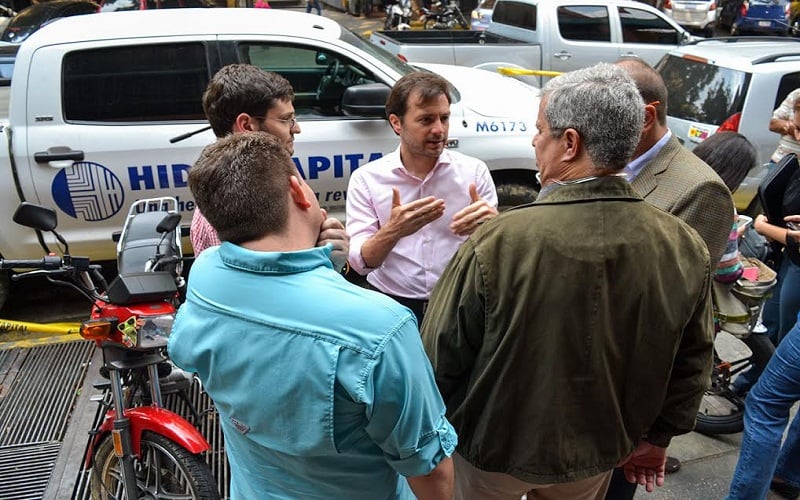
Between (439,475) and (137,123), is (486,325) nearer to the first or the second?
(439,475)

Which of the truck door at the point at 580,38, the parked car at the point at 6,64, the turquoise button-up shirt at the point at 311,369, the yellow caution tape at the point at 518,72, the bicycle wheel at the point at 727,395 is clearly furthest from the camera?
the truck door at the point at 580,38

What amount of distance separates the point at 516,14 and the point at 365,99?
21.7ft

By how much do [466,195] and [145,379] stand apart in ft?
5.11

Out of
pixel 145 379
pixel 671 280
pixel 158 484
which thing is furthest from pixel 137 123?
pixel 671 280

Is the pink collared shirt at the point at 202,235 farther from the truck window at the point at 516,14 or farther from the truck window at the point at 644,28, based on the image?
the truck window at the point at 644,28

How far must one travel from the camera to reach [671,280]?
1.77 meters

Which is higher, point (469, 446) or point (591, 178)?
point (591, 178)

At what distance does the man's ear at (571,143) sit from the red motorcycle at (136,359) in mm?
1557

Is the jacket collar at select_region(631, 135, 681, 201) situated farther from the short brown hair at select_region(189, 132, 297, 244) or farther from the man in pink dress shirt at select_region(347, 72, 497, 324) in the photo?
the short brown hair at select_region(189, 132, 297, 244)

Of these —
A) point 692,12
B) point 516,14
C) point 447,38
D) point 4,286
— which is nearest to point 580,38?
point 516,14

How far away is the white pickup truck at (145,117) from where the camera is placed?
169 inches

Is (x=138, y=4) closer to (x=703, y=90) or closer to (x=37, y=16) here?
(x=37, y=16)

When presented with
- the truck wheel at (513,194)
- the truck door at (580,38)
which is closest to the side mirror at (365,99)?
the truck wheel at (513,194)

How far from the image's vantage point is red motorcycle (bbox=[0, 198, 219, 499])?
2471 mm
